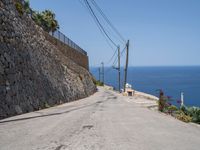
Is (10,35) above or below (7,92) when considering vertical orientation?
above

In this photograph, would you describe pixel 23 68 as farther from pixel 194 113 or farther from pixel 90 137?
pixel 194 113

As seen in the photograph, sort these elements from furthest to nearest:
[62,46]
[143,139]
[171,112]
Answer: [62,46]
[171,112]
[143,139]

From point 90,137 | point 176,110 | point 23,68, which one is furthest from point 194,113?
point 90,137

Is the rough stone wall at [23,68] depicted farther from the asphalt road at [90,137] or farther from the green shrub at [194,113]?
the green shrub at [194,113]

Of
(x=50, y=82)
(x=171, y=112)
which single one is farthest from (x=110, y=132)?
(x=50, y=82)

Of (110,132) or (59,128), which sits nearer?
(110,132)

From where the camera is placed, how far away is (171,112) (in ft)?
60.4

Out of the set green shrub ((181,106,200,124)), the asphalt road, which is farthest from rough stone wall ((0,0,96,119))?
green shrub ((181,106,200,124))

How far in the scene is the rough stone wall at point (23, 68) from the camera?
14.6 metres

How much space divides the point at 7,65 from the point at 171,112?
9954mm

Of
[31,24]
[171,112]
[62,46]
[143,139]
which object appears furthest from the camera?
[62,46]

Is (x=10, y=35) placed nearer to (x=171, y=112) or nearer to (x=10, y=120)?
(x=10, y=120)

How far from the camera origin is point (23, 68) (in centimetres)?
1706

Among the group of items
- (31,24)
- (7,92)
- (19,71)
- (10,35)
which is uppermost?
(31,24)
